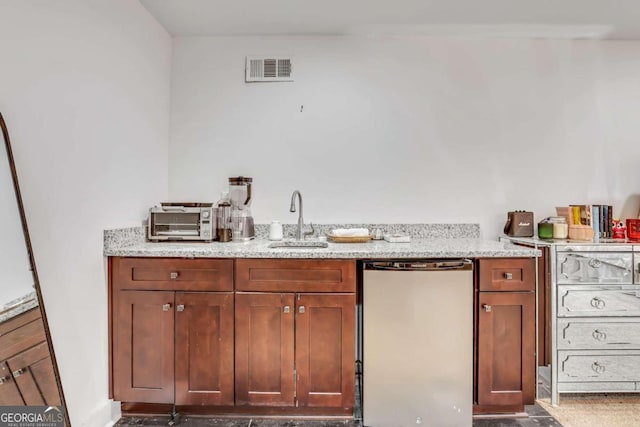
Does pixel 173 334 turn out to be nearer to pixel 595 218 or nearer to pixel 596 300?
pixel 596 300

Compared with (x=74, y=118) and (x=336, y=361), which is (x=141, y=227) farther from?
(x=336, y=361)

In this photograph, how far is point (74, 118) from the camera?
178 cm

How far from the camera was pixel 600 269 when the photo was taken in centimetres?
218

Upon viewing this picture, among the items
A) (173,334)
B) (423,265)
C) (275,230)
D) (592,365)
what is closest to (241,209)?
(275,230)

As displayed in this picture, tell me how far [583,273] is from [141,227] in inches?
113

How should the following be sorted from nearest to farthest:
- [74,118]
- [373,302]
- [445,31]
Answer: [74,118], [373,302], [445,31]

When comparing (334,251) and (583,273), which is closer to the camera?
(334,251)

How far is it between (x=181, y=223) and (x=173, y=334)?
0.75m

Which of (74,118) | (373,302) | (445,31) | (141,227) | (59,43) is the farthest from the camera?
(445,31)

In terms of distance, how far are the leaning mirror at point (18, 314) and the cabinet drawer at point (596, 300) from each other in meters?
2.76

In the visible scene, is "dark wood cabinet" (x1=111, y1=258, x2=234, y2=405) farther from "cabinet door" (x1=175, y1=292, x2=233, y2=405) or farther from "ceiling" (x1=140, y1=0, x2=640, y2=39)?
"ceiling" (x1=140, y1=0, x2=640, y2=39)

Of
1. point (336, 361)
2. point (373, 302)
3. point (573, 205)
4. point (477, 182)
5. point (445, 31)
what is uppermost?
point (445, 31)

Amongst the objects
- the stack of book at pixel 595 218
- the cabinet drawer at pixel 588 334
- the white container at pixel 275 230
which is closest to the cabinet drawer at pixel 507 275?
the cabinet drawer at pixel 588 334

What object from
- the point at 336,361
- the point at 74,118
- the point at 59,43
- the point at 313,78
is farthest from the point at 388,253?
the point at 59,43
